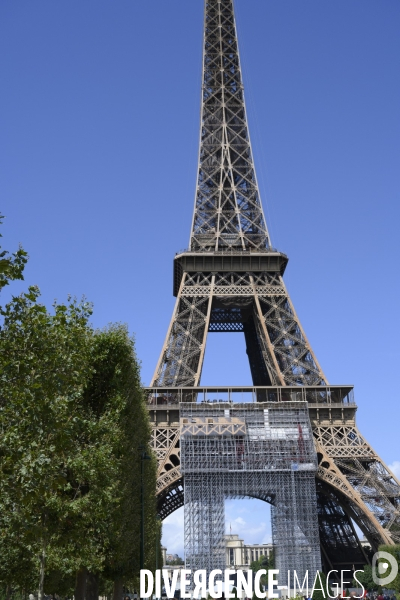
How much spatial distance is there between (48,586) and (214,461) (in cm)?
2330

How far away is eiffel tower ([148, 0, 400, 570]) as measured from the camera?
52.6 metres

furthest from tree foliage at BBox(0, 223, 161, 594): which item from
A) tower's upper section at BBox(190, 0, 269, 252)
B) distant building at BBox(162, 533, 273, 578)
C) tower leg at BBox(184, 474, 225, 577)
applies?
distant building at BBox(162, 533, 273, 578)

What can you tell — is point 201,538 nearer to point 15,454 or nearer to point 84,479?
point 84,479

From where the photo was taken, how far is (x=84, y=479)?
23516 millimetres

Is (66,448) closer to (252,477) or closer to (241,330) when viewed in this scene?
(252,477)

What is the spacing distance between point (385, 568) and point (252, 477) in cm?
1300

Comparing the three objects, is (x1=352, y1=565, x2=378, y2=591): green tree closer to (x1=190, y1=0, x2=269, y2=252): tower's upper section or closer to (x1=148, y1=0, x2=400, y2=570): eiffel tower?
(x1=148, y1=0, x2=400, y2=570): eiffel tower

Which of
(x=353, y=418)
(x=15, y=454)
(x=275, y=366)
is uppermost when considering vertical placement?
(x=275, y=366)

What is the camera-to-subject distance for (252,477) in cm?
5384

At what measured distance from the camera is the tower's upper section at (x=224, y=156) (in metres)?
65.4

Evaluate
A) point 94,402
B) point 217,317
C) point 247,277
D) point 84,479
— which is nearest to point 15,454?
point 84,479

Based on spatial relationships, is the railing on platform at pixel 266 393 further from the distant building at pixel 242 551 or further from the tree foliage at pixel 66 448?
the distant building at pixel 242 551

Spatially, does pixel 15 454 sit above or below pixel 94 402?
below

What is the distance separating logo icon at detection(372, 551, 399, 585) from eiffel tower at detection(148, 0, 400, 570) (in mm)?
1854
